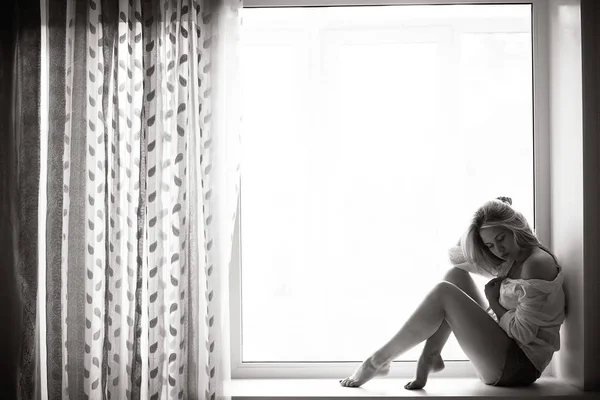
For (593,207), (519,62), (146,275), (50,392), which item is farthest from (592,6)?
(50,392)

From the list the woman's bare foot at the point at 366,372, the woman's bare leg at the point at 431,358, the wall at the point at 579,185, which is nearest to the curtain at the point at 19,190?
the woman's bare foot at the point at 366,372

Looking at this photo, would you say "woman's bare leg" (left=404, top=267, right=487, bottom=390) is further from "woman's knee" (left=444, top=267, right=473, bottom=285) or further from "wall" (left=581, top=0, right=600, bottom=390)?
"wall" (left=581, top=0, right=600, bottom=390)

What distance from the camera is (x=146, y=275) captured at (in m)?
2.33

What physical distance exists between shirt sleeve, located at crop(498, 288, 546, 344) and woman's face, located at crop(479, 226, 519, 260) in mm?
178

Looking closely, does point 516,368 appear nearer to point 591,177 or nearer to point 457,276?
point 457,276

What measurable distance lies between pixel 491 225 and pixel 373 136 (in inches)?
26.5

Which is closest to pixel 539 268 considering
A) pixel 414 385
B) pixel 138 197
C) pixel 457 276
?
pixel 457 276

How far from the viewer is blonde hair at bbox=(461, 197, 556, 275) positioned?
2.41 m

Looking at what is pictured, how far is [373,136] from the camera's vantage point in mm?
2711

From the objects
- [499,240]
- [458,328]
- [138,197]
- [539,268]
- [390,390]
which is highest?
[138,197]

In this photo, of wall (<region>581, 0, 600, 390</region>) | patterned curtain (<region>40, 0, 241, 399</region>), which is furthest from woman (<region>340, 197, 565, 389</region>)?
patterned curtain (<region>40, 0, 241, 399</region>)

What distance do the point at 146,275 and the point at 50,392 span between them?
58 cm

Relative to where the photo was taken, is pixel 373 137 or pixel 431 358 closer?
pixel 431 358

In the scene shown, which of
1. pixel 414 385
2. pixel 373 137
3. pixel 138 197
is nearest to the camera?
pixel 138 197
